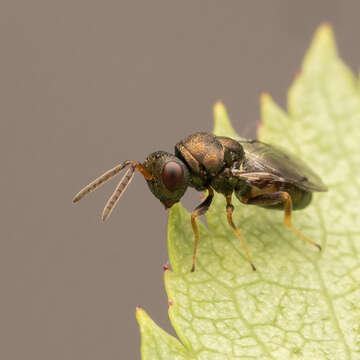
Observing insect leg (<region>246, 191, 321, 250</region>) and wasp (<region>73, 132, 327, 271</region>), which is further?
insect leg (<region>246, 191, 321, 250</region>)

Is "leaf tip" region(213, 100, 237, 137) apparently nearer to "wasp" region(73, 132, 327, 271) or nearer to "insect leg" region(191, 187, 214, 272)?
"wasp" region(73, 132, 327, 271)

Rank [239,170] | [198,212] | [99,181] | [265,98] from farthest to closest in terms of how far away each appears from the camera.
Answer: [265,98]
[239,170]
[198,212]
[99,181]

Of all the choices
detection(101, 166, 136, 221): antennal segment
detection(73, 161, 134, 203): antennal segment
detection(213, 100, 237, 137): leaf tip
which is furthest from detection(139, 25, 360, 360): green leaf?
detection(73, 161, 134, 203): antennal segment

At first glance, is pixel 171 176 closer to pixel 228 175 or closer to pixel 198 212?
pixel 198 212

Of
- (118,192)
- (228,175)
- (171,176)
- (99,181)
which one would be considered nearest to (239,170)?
(228,175)

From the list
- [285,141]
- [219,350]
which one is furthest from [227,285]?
[285,141]

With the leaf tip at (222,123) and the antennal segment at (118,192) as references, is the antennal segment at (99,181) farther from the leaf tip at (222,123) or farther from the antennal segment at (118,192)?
the leaf tip at (222,123)

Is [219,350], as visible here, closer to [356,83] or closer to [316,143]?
[316,143]

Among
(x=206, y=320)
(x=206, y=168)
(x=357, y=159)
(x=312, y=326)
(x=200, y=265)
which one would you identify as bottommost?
(x=312, y=326)
